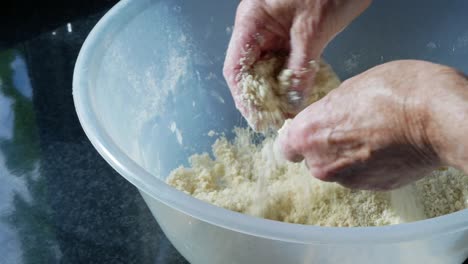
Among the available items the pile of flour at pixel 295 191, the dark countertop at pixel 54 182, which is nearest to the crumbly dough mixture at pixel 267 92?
the pile of flour at pixel 295 191

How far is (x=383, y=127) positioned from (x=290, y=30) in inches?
11.1

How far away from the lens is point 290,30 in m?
0.79

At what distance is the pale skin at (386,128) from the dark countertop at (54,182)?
29cm

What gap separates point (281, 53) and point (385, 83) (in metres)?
0.28

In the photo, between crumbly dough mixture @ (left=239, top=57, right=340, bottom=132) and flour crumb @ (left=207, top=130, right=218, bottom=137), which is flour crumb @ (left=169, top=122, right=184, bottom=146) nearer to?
flour crumb @ (left=207, top=130, right=218, bottom=137)

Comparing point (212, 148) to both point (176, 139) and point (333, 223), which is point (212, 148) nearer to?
point (176, 139)

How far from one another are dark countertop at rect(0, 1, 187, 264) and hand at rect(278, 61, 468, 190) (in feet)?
0.93

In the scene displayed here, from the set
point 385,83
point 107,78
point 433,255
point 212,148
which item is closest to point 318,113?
point 385,83

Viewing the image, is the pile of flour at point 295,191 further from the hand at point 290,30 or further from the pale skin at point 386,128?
the pale skin at point 386,128

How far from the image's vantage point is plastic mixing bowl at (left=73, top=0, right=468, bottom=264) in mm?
537

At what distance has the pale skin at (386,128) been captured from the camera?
1.67 ft

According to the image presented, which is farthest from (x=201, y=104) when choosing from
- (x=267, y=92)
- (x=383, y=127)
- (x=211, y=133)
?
(x=383, y=127)

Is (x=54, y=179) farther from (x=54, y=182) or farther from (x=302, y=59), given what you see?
(x=302, y=59)

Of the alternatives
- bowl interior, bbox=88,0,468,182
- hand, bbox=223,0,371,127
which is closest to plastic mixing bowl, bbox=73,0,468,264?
bowl interior, bbox=88,0,468,182
